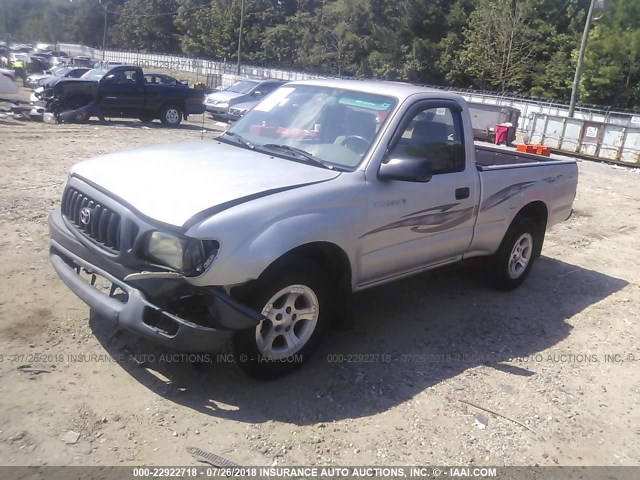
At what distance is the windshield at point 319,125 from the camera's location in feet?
14.4

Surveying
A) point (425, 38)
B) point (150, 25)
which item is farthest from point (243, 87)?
point (150, 25)

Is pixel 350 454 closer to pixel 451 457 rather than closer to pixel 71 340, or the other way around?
pixel 451 457

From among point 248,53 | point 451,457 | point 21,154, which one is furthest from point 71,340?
point 248,53

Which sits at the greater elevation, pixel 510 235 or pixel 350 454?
pixel 510 235

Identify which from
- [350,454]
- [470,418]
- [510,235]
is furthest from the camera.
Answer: [510,235]

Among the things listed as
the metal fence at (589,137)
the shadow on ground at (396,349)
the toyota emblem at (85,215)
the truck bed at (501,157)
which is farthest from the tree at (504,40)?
the toyota emblem at (85,215)

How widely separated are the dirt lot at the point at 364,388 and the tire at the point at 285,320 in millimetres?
166

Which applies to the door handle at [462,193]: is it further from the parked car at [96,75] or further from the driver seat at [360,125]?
the parked car at [96,75]

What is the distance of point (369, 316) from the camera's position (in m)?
5.18

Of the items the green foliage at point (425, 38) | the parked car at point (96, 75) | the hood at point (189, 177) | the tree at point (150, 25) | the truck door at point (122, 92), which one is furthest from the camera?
the tree at point (150, 25)

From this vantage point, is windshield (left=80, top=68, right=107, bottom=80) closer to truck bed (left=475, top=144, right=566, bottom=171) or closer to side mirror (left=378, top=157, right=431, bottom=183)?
truck bed (left=475, top=144, right=566, bottom=171)

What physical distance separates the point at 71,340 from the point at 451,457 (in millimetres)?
2644

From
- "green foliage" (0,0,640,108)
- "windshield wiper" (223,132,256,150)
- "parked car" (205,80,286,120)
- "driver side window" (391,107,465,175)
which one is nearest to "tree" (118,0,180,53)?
"green foliage" (0,0,640,108)

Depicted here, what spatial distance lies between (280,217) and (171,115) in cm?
1652
